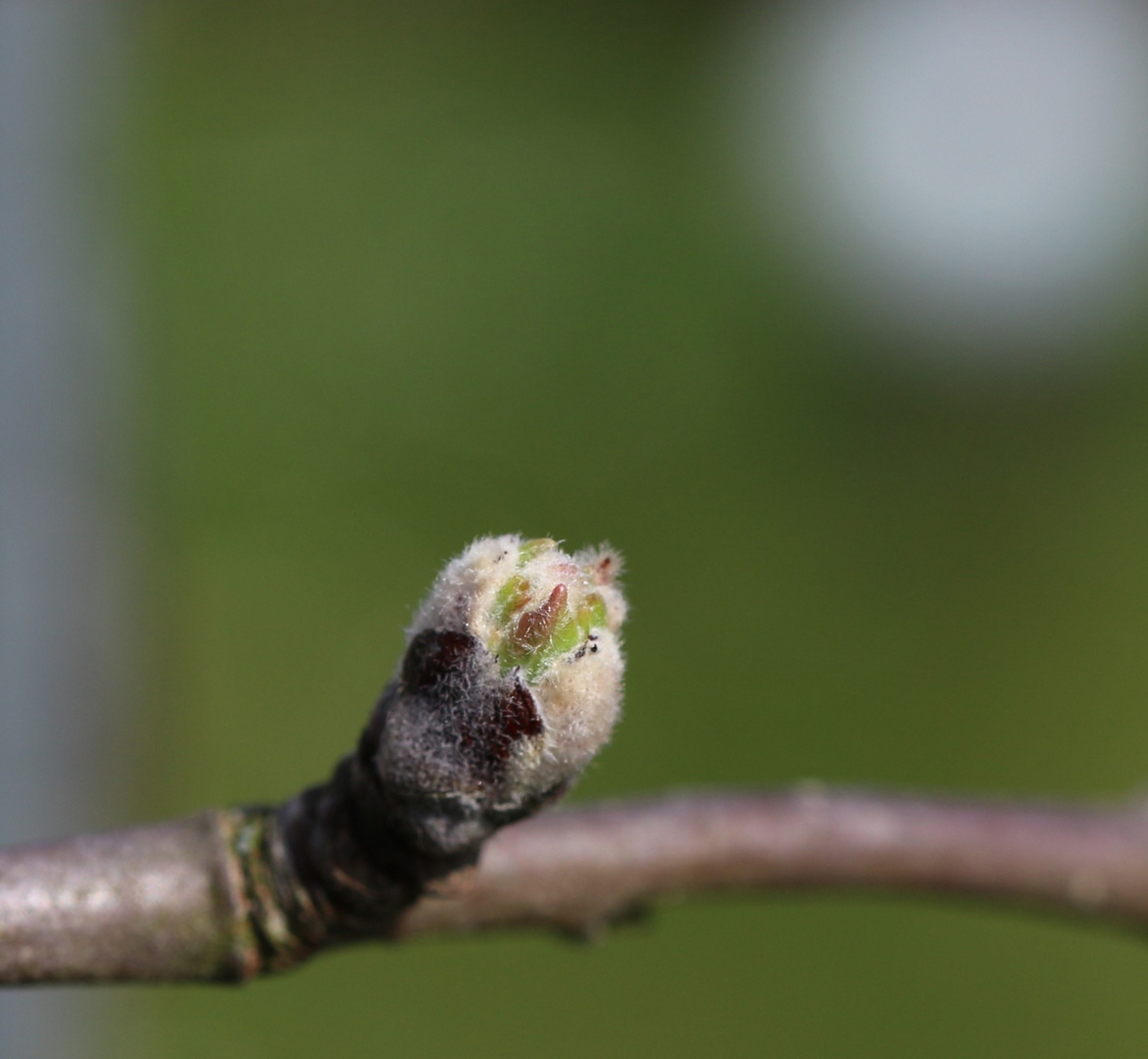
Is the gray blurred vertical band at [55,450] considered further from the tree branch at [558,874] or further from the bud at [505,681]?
the bud at [505,681]

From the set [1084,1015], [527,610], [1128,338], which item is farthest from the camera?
[1128,338]

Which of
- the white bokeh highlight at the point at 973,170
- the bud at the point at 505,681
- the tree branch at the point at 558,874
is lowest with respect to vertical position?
the tree branch at the point at 558,874

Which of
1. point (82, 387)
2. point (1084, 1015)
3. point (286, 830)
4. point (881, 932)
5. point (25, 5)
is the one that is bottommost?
point (1084, 1015)

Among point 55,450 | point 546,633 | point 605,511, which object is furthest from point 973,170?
point 546,633

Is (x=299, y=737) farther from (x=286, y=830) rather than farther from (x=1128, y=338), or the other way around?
(x=1128, y=338)

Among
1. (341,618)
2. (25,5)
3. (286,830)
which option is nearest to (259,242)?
(25,5)

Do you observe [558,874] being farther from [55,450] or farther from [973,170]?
[973,170]

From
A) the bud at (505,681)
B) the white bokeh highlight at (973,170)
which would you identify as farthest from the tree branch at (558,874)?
the white bokeh highlight at (973,170)
